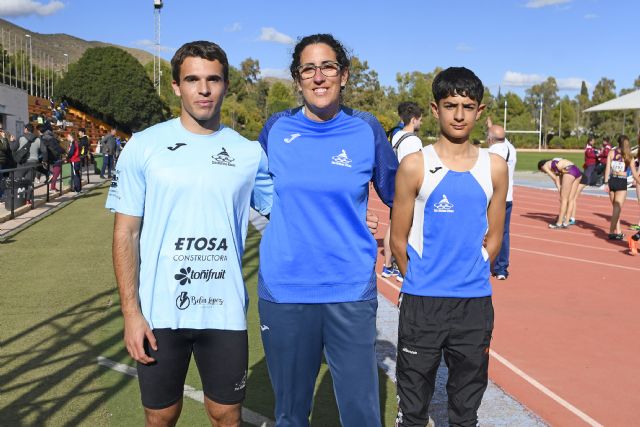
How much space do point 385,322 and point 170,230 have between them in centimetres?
385

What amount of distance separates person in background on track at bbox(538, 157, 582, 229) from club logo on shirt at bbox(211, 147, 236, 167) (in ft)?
34.4

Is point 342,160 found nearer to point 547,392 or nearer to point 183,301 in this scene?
point 183,301

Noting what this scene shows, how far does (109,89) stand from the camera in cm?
5628

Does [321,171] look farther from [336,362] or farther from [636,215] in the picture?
[636,215]

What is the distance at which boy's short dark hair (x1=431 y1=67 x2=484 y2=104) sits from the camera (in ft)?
10.4

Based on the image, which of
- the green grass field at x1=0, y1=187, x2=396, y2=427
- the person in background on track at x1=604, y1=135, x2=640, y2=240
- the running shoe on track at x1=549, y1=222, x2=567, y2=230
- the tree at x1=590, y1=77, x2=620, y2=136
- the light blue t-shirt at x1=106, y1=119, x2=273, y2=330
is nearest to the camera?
the light blue t-shirt at x1=106, y1=119, x2=273, y2=330

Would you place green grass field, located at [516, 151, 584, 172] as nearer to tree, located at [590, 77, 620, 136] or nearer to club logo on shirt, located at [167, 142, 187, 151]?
tree, located at [590, 77, 620, 136]

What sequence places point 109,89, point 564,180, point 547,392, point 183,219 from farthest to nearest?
point 109,89 < point 564,180 < point 547,392 < point 183,219

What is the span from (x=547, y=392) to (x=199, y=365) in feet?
9.28

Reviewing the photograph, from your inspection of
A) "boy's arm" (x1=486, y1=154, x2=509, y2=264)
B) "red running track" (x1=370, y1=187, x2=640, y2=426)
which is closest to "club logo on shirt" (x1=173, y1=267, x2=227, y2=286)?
"boy's arm" (x1=486, y1=154, x2=509, y2=264)

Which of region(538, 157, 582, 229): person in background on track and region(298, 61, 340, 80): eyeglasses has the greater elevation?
region(298, 61, 340, 80): eyeglasses

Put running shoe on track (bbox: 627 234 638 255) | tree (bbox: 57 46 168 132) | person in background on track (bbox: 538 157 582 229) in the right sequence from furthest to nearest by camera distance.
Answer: tree (bbox: 57 46 168 132) → person in background on track (bbox: 538 157 582 229) → running shoe on track (bbox: 627 234 638 255)

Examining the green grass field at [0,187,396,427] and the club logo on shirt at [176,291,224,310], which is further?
the green grass field at [0,187,396,427]

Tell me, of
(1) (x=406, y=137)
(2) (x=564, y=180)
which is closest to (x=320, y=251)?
(1) (x=406, y=137)
